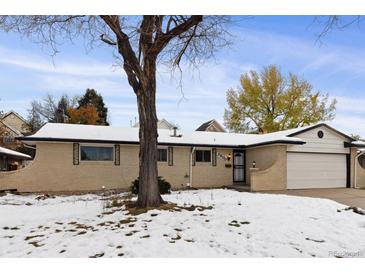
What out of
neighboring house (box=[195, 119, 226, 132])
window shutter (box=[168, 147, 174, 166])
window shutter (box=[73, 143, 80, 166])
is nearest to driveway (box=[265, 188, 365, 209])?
window shutter (box=[168, 147, 174, 166])

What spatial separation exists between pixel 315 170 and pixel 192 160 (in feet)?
20.9

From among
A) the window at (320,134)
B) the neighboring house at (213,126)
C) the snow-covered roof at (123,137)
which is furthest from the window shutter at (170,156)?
the neighboring house at (213,126)

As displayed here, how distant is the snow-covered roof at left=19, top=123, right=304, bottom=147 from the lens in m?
14.6

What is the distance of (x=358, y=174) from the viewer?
17062mm

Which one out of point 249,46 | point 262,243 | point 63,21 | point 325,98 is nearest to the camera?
point 262,243

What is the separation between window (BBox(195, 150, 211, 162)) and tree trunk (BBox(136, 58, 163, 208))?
889 cm

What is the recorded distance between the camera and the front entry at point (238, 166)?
17.9 metres

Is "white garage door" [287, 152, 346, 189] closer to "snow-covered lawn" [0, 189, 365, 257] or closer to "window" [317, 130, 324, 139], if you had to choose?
"window" [317, 130, 324, 139]

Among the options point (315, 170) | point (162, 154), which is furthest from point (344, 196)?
point (162, 154)

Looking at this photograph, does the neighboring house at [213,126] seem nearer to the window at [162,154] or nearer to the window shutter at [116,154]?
the window at [162,154]

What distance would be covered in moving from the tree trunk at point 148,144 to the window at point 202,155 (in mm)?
8885

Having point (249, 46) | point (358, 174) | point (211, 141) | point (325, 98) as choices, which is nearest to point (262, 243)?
point (249, 46)

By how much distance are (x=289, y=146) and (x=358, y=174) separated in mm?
4849
